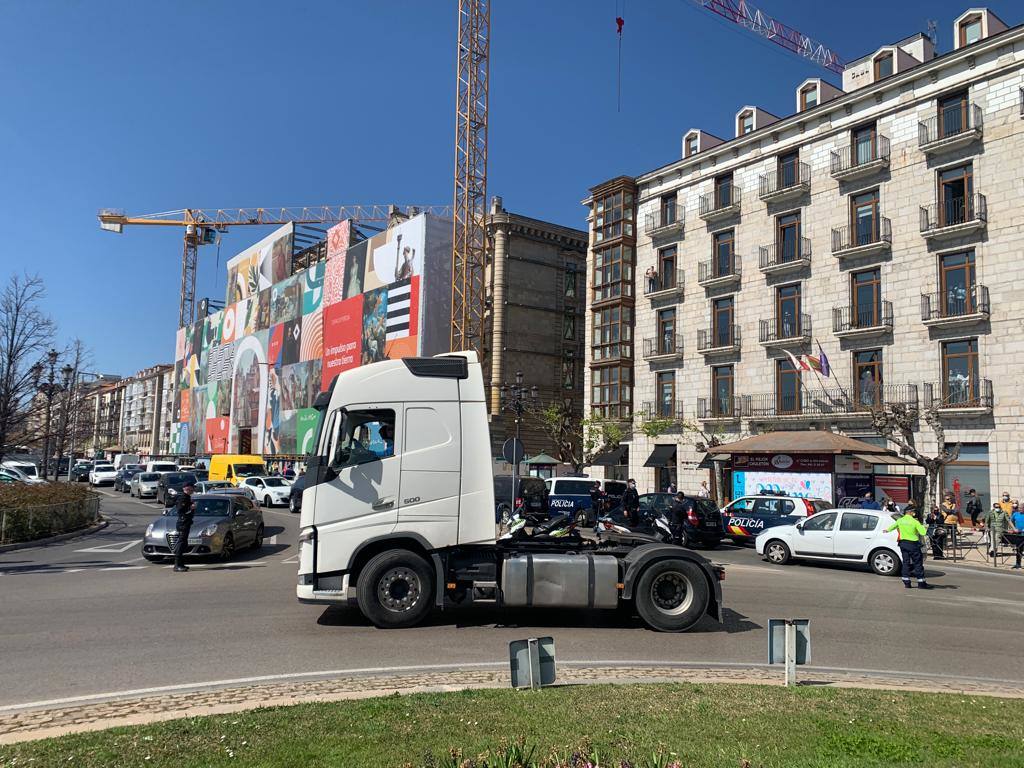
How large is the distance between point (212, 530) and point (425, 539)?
29.6 feet

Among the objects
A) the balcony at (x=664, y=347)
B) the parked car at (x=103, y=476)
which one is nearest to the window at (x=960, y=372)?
the balcony at (x=664, y=347)

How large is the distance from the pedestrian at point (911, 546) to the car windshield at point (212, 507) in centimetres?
1474

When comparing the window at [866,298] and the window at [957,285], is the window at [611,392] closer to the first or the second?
the window at [866,298]

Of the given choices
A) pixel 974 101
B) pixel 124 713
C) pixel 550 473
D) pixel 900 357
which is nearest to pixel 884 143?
pixel 974 101

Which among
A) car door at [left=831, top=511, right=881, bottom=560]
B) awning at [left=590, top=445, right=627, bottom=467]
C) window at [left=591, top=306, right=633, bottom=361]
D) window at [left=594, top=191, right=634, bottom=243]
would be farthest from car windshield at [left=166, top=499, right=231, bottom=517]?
window at [left=594, top=191, right=634, bottom=243]

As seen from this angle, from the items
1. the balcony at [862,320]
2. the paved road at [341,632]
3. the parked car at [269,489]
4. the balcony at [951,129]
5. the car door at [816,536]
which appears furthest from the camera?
the parked car at [269,489]

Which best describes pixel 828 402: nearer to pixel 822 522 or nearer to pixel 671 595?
pixel 822 522

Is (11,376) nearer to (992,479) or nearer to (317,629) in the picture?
(317,629)

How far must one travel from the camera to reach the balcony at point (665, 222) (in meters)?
42.7

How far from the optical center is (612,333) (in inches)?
1844

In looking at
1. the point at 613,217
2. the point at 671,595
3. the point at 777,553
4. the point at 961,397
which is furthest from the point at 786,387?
the point at 671,595

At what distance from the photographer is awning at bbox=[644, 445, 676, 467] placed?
41.5 m

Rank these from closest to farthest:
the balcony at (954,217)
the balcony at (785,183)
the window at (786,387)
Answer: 1. the balcony at (954,217)
2. the window at (786,387)
3. the balcony at (785,183)

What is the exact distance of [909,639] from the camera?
9.52 metres
